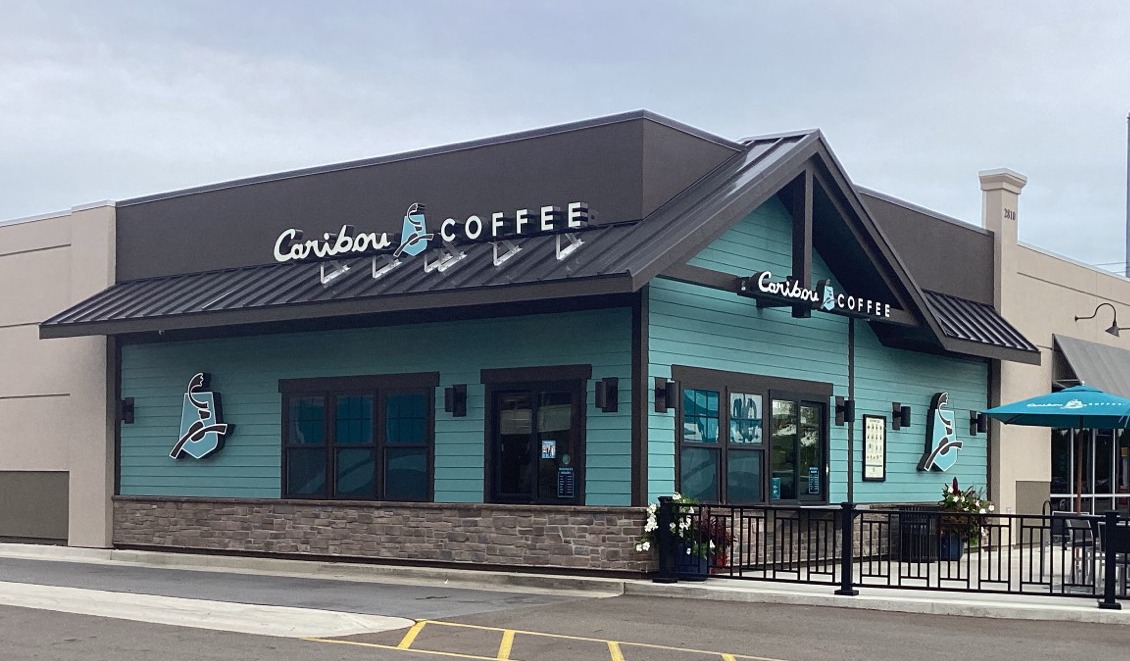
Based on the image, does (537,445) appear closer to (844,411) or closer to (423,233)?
(423,233)

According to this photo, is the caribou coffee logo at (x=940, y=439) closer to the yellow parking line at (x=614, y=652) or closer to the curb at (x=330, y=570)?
the curb at (x=330, y=570)

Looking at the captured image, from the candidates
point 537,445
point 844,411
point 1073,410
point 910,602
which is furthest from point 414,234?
point 1073,410

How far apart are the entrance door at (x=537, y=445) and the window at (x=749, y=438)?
4.77ft

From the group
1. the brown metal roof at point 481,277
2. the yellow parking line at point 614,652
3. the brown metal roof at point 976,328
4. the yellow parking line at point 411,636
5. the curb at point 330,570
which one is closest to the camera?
the yellow parking line at point 614,652

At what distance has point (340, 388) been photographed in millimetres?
21312

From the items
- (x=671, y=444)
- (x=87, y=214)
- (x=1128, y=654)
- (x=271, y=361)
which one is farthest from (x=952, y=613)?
(x=87, y=214)

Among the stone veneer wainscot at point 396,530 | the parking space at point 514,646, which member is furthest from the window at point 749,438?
the parking space at point 514,646

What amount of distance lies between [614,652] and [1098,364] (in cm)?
2001

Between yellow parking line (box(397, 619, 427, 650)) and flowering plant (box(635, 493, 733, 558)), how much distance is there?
401 cm

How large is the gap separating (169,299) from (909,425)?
1255cm

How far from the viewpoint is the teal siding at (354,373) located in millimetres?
18500

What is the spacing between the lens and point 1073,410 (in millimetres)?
19297

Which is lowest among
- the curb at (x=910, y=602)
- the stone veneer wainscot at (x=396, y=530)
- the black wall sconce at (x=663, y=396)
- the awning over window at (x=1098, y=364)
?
the curb at (x=910, y=602)

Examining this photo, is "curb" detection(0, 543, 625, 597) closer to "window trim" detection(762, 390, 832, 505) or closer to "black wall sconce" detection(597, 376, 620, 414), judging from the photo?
"black wall sconce" detection(597, 376, 620, 414)
